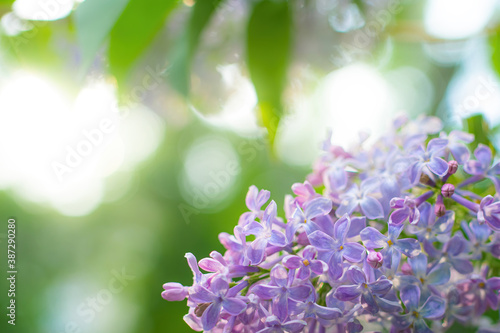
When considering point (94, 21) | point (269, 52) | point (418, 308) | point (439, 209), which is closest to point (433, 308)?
point (418, 308)

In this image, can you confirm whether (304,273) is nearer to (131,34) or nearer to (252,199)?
(252,199)

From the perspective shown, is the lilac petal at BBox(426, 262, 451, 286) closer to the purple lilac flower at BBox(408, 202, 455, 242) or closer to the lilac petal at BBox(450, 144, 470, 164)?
the purple lilac flower at BBox(408, 202, 455, 242)

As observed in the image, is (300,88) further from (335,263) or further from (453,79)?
(335,263)

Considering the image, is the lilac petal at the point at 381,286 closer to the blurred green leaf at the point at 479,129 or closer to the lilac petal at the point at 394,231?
the lilac petal at the point at 394,231

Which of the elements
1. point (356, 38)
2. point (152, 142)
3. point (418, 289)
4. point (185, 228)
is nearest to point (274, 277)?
point (418, 289)

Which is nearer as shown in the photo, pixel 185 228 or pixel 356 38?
pixel 356 38

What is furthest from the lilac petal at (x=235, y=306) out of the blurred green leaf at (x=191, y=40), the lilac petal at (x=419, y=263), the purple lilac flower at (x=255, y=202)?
the blurred green leaf at (x=191, y=40)
